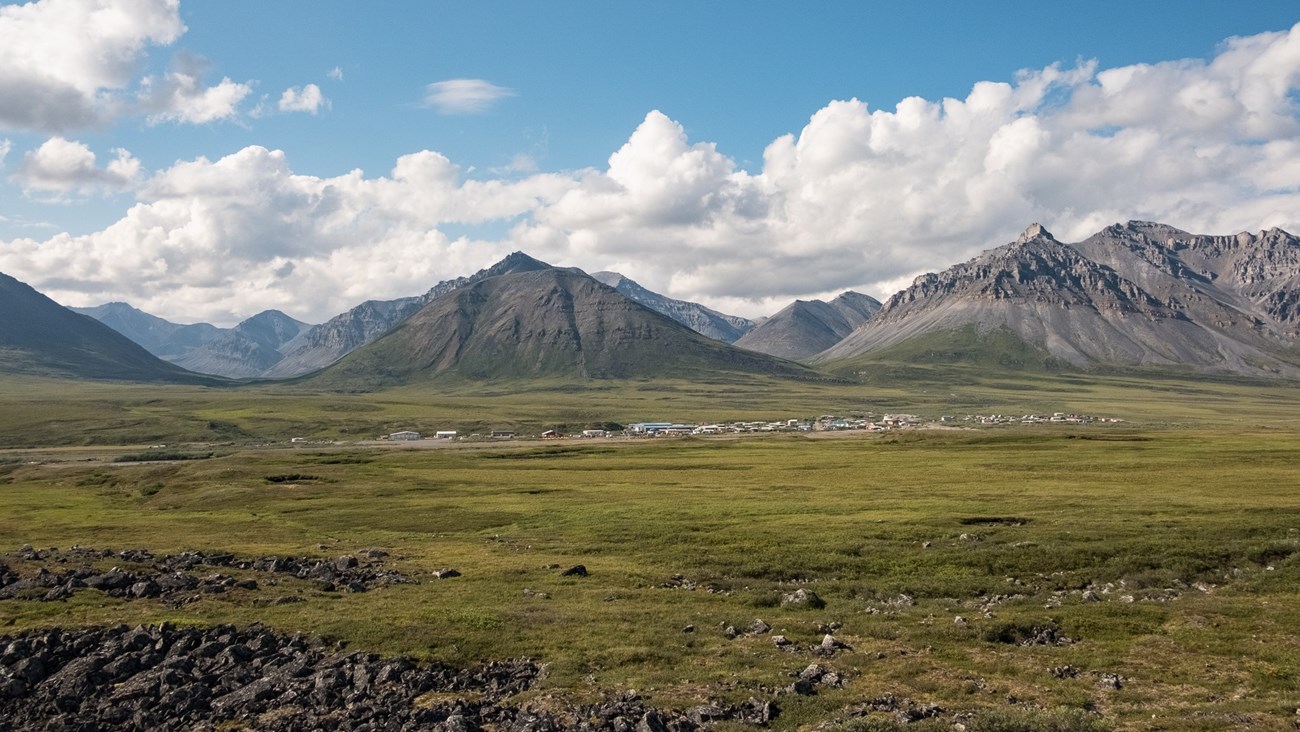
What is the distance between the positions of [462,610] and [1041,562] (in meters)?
36.0

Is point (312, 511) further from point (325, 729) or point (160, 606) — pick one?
point (325, 729)

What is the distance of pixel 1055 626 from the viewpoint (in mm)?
36312

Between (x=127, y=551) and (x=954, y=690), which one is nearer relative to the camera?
(x=954, y=690)

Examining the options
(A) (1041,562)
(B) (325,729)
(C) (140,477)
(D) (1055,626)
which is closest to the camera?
(B) (325,729)

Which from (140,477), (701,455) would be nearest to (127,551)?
(140,477)

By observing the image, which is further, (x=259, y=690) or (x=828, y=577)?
(x=828, y=577)

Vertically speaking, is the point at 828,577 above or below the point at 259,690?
below

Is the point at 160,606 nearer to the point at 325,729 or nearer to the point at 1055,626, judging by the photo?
the point at 325,729

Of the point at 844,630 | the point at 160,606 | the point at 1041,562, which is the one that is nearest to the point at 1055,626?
the point at 844,630

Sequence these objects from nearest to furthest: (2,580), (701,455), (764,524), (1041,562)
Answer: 1. (2,580)
2. (1041,562)
3. (764,524)
4. (701,455)

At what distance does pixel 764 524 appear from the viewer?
67.0 m

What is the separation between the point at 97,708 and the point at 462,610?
615 inches

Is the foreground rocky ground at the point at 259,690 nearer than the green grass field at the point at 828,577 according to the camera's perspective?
Yes

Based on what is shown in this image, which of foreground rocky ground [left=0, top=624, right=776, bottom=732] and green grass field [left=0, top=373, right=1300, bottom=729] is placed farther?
green grass field [left=0, top=373, right=1300, bottom=729]
